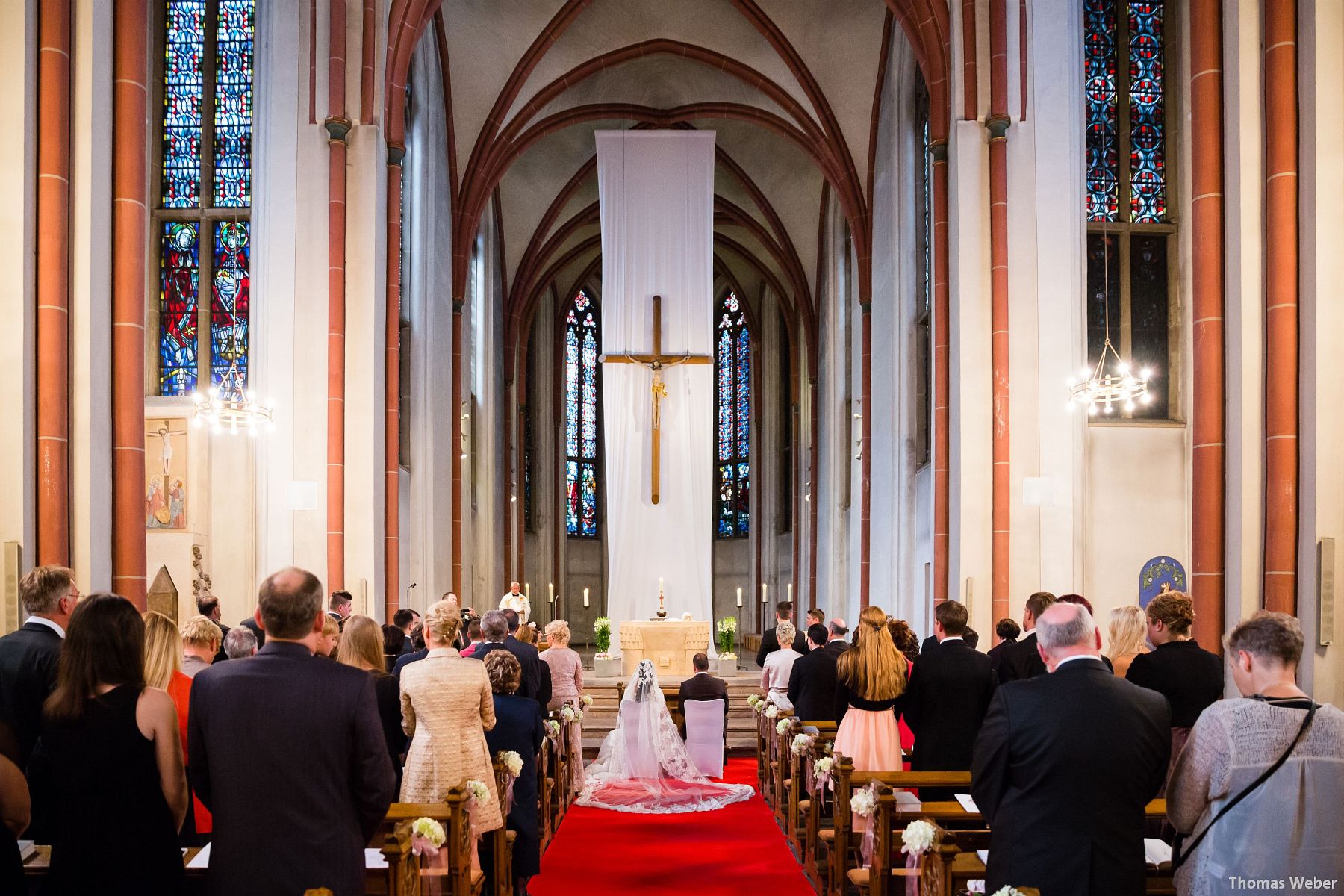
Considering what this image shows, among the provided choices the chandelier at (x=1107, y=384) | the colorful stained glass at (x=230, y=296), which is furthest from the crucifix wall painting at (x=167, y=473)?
the chandelier at (x=1107, y=384)

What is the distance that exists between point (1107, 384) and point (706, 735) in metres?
5.19

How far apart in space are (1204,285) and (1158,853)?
14.1 ft

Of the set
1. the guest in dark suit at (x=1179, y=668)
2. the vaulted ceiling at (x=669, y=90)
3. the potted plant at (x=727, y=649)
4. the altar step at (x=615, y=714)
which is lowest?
the altar step at (x=615, y=714)

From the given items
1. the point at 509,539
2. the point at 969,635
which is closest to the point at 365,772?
the point at 969,635

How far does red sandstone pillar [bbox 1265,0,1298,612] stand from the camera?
7168mm

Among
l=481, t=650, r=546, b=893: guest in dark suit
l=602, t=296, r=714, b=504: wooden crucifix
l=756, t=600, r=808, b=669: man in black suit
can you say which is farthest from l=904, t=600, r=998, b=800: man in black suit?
l=602, t=296, r=714, b=504: wooden crucifix

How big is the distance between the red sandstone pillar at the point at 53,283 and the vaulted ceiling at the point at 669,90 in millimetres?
11740

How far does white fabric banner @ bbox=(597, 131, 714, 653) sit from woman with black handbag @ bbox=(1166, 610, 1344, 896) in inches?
651

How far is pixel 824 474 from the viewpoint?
83.1ft

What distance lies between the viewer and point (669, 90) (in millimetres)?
22859

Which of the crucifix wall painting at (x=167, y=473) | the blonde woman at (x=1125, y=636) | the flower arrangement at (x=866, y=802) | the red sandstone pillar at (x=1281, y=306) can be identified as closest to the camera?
the flower arrangement at (x=866, y=802)

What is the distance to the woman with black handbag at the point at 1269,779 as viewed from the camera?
11.3 feet

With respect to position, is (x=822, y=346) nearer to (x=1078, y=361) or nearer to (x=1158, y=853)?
(x=1078, y=361)

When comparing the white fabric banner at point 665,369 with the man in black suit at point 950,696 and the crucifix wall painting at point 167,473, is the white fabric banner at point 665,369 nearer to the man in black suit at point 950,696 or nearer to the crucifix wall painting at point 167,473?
the crucifix wall painting at point 167,473
